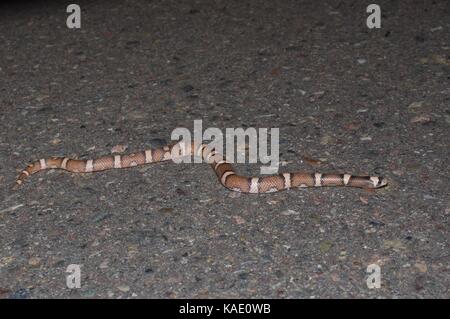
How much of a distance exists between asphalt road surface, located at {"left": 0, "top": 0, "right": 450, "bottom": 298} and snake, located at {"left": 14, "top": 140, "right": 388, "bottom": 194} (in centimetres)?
9

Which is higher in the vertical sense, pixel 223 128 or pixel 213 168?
pixel 223 128

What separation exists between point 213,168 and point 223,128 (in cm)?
80

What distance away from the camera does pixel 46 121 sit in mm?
7461

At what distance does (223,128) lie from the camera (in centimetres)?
711

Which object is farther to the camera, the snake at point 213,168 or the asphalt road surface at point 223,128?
the snake at point 213,168

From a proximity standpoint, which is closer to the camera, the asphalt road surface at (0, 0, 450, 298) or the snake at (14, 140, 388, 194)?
the asphalt road surface at (0, 0, 450, 298)

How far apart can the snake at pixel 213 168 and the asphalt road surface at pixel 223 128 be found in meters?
0.09

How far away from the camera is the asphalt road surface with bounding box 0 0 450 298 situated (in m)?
5.01

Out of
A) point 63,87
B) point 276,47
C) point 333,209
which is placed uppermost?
point 276,47

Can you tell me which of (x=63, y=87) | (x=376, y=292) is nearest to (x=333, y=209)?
(x=376, y=292)

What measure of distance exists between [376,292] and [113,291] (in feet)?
6.12

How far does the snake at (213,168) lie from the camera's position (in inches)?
235

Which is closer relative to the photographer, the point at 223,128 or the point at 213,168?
the point at 213,168

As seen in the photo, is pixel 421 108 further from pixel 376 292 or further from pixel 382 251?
pixel 376 292
